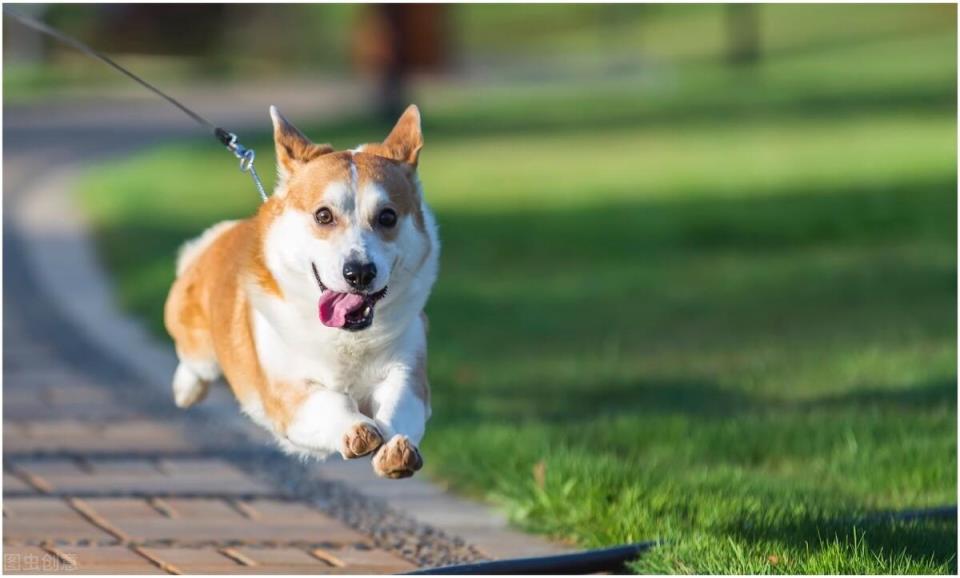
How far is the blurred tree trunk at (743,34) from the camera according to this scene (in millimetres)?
41938

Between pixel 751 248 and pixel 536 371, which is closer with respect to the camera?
pixel 536 371

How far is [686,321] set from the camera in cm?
1008

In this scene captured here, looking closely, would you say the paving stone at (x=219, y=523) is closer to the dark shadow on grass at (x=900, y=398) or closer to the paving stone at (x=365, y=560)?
the paving stone at (x=365, y=560)

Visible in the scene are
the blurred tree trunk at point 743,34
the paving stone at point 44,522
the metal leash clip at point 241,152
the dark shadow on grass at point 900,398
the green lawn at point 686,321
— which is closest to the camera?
the metal leash clip at point 241,152

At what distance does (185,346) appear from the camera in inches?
197

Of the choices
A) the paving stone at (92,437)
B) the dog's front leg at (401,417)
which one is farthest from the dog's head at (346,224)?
the paving stone at (92,437)

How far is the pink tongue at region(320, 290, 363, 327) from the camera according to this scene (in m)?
3.73

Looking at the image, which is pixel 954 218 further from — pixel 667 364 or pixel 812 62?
pixel 812 62

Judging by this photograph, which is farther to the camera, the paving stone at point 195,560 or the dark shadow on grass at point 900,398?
the dark shadow on grass at point 900,398

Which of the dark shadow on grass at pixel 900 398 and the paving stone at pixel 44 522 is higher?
the dark shadow on grass at pixel 900 398

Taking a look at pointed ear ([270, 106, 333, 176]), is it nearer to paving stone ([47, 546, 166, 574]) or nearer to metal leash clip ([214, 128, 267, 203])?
metal leash clip ([214, 128, 267, 203])

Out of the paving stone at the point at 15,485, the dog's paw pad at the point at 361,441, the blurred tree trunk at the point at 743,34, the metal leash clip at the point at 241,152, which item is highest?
the blurred tree trunk at the point at 743,34

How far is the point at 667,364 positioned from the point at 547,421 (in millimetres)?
1615

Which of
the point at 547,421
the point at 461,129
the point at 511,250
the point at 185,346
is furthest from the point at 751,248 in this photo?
the point at 461,129
